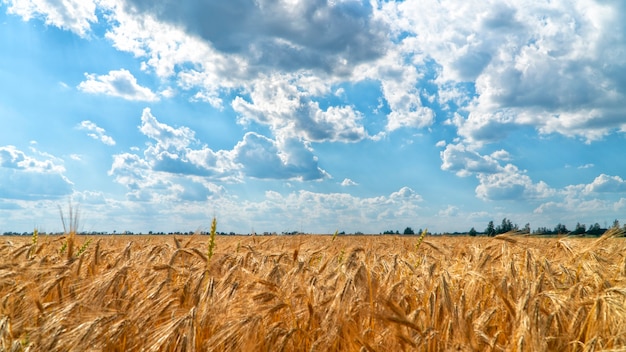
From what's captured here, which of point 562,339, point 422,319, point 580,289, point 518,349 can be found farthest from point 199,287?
point 580,289

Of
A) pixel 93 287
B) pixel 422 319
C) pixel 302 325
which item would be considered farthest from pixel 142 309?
pixel 422 319

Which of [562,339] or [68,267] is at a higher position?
[68,267]

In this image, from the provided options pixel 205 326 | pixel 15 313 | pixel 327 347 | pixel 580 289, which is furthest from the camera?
pixel 580 289

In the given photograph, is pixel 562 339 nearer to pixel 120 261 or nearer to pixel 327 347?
pixel 327 347

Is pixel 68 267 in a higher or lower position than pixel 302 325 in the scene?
higher

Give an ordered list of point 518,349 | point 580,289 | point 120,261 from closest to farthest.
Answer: point 518,349 < point 580,289 < point 120,261

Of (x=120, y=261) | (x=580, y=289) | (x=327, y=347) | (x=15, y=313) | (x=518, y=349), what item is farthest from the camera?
(x=120, y=261)

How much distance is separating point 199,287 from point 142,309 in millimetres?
681

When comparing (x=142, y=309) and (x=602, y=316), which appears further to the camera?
(x=142, y=309)

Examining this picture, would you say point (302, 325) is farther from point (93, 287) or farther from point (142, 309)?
point (93, 287)

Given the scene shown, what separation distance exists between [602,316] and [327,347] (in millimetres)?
1794

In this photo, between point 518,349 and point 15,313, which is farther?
point 15,313

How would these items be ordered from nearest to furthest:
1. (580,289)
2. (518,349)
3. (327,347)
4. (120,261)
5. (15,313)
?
1. (518,349)
2. (327,347)
3. (15,313)
4. (580,289)
5. (120,261)

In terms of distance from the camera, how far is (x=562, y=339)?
119 inches
